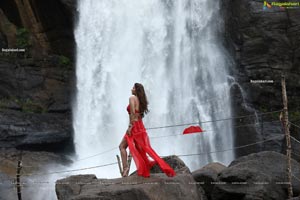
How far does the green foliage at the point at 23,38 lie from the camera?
21.4 m

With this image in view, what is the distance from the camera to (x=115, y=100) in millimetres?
19375

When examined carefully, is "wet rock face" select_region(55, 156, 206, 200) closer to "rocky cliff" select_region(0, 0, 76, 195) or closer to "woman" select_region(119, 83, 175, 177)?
"woman" select_region(119, 83, 175, 177)

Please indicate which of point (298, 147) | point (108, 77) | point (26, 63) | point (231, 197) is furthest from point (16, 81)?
point (231, 197)

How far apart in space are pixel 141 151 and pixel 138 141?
0.55 ft

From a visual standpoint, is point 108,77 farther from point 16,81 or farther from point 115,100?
point 16,81

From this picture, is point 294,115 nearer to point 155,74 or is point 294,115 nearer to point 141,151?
point 155,74

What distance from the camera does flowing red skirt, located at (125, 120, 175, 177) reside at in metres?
7.27

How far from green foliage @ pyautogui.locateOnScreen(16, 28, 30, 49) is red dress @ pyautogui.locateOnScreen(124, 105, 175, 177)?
50.5 ft

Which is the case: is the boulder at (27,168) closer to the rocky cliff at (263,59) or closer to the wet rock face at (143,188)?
the wet rock face at (143,188)

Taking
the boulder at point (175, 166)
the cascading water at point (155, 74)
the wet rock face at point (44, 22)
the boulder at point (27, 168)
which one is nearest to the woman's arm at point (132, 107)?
the boulder at point (175, 166)

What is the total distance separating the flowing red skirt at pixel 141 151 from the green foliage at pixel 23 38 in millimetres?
15381

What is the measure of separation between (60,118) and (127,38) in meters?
4.67

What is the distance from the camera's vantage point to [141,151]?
739 centimetres


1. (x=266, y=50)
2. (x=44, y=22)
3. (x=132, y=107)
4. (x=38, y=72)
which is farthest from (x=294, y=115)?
(x=132, y=107)
